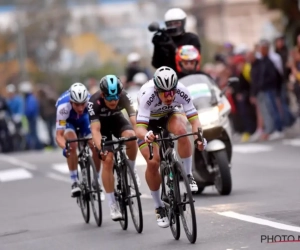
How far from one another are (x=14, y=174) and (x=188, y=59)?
898 centimetres

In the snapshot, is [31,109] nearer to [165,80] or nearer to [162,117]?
[162,117]

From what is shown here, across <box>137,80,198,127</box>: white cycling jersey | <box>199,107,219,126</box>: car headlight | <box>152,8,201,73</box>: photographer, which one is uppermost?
<box>152,8,201,73</box>: photographer

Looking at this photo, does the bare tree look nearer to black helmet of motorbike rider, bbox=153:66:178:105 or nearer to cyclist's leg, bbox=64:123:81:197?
cyclist's leg, bbox=64:123:81:197

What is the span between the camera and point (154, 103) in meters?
12.1

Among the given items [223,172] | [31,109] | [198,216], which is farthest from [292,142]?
[198,216]

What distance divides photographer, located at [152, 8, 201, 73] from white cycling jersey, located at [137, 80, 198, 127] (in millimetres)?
4959

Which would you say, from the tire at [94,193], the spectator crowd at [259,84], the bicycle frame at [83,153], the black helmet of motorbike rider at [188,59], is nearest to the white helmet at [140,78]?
the spectator crowd at [259,84]

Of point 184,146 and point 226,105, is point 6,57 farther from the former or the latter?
point 184,146

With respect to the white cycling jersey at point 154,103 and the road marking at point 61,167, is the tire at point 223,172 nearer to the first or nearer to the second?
the white cycling jersey at point 154,103

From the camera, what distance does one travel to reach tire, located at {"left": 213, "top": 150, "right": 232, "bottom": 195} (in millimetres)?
15164

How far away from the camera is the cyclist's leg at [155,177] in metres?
12.2

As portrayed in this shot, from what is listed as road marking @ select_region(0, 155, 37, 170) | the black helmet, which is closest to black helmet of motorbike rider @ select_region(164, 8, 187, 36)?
the black helmet

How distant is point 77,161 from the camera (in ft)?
50.7

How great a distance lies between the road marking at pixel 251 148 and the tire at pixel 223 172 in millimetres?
8550
